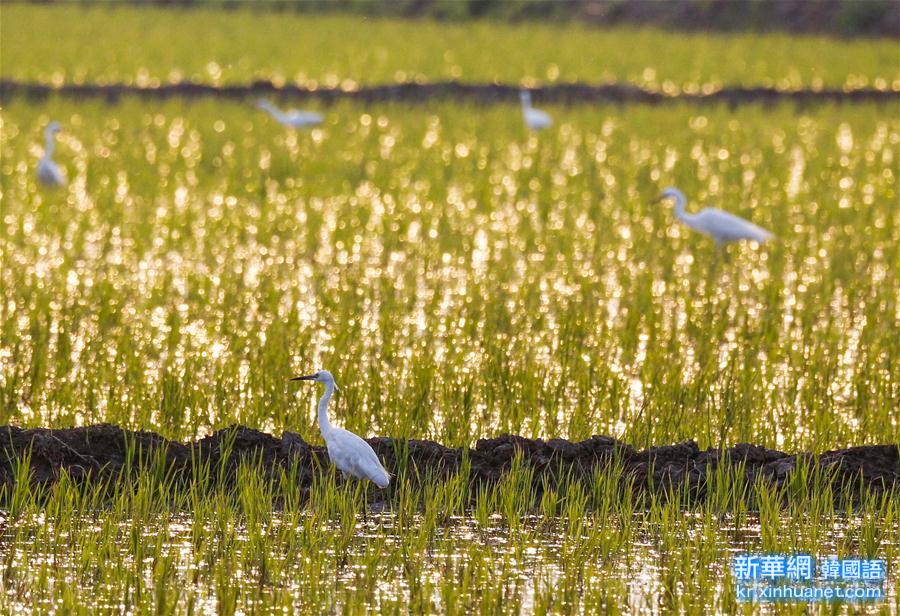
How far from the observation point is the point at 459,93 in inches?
813

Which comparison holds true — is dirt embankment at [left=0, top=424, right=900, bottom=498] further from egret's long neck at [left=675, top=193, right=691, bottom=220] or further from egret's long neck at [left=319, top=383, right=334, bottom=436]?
egret's long neck at [left=675, top=193, right=691, bottom=220]

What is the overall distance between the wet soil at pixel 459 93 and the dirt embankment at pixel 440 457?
14.6 m

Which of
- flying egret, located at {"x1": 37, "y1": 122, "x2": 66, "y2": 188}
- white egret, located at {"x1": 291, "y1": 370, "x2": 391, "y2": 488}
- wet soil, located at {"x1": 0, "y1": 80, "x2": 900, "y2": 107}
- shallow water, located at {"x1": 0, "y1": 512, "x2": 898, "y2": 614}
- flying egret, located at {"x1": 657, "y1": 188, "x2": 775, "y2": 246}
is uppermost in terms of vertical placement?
wet soil, located at {"x1": 0, "y1": 80, "x2": 900, "y2": 107}

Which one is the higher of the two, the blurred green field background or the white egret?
the blurred green field background

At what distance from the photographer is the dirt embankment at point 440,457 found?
17.8 feet

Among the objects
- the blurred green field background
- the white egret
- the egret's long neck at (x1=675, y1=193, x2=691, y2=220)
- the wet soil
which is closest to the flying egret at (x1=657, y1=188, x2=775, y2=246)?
the egret's long neck at (x1=675, y1=193, x2=691, y2=220)

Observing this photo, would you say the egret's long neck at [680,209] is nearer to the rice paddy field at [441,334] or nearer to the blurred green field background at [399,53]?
the rice paddy field at [441,334]

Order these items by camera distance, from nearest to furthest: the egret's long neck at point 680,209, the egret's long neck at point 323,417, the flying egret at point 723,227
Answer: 1. the egret's long neck at point 323,417
2. the flying egret at point 723,227
3. the egret's long neck at point 680,209

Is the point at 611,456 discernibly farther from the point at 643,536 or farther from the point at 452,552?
the point at 452,552

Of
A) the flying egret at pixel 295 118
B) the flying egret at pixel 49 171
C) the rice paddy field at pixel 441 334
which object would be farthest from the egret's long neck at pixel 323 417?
the flying egret at pixel 295 118

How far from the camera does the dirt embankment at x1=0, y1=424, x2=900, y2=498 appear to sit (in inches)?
214

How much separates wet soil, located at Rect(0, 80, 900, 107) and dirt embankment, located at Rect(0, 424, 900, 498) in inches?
574

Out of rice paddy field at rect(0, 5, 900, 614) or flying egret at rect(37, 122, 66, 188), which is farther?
flying egret at rect(37, 122, 66, 188)

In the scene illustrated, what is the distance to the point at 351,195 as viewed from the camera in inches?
508
